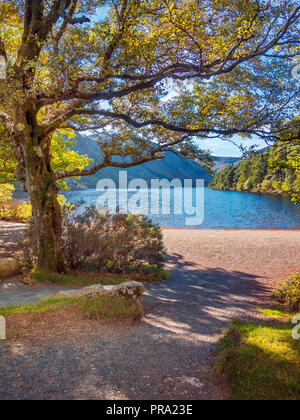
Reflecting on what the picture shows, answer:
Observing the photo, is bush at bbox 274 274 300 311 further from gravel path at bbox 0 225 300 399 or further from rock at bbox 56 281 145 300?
rock at bbox 56 281 145 300

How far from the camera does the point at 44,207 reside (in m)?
9.69

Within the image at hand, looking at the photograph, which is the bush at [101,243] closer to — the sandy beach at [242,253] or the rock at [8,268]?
the rock at [8,268]

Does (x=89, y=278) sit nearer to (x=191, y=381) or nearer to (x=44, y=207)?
(x=44, y=207)

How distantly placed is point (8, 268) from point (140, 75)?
7.68 metres

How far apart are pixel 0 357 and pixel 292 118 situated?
9061 mm

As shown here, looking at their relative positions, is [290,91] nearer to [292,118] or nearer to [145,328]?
→ [292,118]

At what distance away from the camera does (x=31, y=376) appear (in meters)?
3.59

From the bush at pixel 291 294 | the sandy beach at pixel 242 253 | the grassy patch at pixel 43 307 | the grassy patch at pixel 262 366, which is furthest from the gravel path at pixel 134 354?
the sandy beach at pixel 242 253

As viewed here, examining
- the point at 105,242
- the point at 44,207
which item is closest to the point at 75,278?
the point at 105,242

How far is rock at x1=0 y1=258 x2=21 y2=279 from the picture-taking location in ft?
31.4

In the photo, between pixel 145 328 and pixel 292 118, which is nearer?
pixel 145 328

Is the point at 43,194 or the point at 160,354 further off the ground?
the point at 43,194
